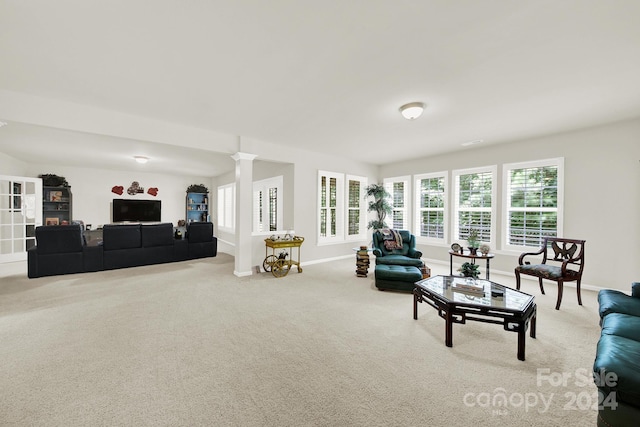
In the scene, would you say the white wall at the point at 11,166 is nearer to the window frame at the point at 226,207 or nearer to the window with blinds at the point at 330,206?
the window frame at the point at 226,207

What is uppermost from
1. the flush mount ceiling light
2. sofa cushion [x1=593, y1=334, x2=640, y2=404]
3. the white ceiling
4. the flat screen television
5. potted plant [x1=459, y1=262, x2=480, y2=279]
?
the white ceiling

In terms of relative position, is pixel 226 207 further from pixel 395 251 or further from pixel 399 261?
pixel 399 261

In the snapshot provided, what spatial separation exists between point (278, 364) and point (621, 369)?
2.16 m

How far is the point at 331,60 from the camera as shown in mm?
2342

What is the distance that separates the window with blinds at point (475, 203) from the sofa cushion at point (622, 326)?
3.38 m

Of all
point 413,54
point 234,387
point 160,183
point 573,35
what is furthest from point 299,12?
point 160,183

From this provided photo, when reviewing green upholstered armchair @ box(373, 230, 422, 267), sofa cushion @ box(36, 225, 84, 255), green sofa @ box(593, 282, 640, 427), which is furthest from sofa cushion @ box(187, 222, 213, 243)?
green sofa @ box(593, 282, 640, 427)

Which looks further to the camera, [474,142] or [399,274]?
[474,142]

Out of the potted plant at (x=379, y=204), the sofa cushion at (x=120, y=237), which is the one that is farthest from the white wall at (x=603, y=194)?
the sofa cushion at (x=120, y=237)

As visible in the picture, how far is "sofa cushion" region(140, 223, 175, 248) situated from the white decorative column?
228 centimetres

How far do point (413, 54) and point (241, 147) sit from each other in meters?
3.46

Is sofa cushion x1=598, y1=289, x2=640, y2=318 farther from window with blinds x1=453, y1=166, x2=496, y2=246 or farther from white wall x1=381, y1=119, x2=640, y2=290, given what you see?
window with blinds x1=453, y1=166, x2=496, y2=246

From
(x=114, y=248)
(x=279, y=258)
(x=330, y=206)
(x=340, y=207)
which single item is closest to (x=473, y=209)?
(x=340, y=207)

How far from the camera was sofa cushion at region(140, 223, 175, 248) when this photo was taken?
18.8 feet
